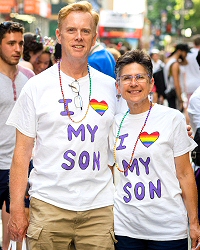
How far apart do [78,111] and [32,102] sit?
11.4 inches

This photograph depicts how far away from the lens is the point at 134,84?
13.7ft

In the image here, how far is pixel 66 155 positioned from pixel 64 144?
7 centimetres

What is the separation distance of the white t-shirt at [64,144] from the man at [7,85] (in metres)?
1.55

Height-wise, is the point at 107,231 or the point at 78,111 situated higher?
the point at 78,111

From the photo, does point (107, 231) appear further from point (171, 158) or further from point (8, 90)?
point (8, 90)

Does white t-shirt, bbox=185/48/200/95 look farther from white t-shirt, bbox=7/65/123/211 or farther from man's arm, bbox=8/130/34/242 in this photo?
man's arm, bbox=8/130/34/242

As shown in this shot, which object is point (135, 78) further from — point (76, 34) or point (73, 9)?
point (73, 9)

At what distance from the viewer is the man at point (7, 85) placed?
570 cm

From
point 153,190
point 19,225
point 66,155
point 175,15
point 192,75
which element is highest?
point 66,155

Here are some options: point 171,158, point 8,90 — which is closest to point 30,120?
point 171,158

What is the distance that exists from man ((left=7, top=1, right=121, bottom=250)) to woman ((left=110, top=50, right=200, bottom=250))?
0.35ft

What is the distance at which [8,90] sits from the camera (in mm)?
5801

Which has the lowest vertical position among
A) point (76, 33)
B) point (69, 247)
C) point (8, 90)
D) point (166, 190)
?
point (69, 247)

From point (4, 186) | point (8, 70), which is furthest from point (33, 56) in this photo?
point (4, 186)
